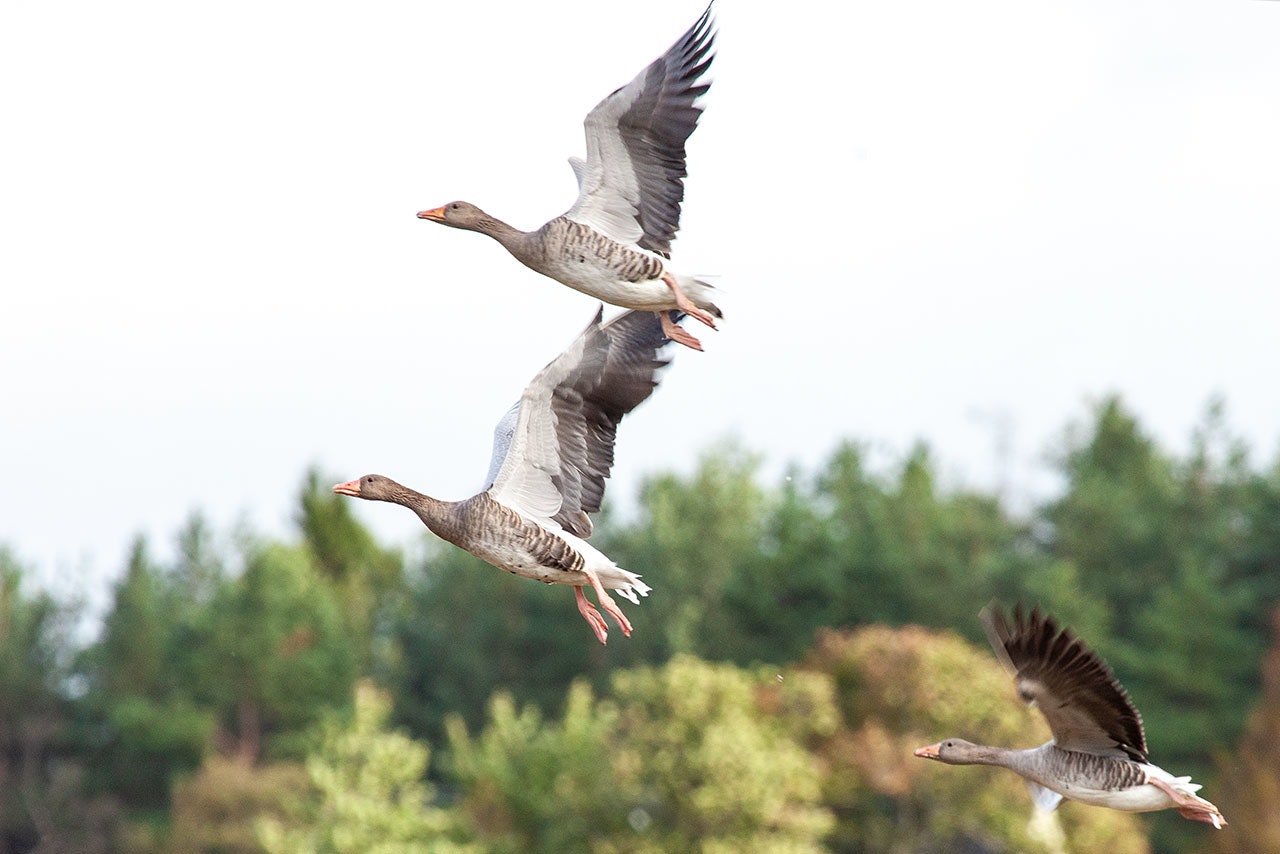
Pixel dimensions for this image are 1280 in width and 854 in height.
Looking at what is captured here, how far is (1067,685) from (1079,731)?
0.52m

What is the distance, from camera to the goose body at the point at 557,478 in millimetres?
10789

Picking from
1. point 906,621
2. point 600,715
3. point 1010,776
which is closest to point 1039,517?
point 906,621

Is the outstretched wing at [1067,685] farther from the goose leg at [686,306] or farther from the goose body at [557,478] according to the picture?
the goose leg at [686,306]

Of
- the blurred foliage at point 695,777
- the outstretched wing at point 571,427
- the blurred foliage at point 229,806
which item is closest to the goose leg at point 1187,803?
the outstretched wing at point 571,427

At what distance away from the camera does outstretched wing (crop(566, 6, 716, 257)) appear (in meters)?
10.9

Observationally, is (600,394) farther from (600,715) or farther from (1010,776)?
(600,715)

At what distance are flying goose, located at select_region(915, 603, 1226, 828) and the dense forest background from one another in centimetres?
2494

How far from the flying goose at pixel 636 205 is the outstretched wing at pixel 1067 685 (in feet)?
7.86

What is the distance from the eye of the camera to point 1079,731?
35.8 ft

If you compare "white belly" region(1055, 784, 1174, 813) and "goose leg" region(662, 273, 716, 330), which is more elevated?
"goose leg" region(662, 273, 716, 330)

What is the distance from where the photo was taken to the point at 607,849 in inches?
1490

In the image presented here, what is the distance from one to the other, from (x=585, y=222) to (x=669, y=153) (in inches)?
24.2

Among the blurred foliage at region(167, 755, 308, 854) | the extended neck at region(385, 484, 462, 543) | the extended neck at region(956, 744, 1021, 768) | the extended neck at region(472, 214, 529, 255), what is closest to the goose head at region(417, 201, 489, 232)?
the extended neck at region(472, 214, 529, 255)

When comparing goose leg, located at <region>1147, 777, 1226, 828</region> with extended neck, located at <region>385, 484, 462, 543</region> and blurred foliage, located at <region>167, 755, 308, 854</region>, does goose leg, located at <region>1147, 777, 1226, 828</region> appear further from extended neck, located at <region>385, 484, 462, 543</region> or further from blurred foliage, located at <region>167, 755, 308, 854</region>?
blurred foliage, located at <region>167, 755, 308, 854</region>
